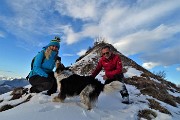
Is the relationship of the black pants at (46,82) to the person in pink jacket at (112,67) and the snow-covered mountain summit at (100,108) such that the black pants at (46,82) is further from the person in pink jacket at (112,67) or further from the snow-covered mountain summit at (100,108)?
the person in pink jacket at (112,67)

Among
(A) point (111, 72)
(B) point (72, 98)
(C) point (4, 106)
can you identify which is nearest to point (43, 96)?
(B) point (72, 98)

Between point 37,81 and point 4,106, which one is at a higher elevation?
point 37,81

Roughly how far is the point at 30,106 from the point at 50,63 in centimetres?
194

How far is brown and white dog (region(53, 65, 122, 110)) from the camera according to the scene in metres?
7.40

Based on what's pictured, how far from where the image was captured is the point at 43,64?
8547mm

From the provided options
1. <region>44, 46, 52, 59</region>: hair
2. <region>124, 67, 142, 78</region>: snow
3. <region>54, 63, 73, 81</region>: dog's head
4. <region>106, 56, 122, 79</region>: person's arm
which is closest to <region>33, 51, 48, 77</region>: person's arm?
<region>44, 46, 52, 59</region>: hair

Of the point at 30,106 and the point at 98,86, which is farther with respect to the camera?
the point at 98,86

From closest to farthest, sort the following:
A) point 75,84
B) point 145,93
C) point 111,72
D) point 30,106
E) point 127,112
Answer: point 30,106 → point 75,84 → point 127,112 → point 111,72 → point 145,93

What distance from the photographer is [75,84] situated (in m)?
7.47

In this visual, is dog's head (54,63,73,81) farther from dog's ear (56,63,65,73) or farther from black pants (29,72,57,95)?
black pants (29,72,57,95)

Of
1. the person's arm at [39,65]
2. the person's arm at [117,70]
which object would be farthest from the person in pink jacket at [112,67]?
the person's arm at [39,65]

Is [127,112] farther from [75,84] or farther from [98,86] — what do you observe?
[75,84]

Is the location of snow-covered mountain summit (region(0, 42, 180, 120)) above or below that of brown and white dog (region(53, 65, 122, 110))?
below

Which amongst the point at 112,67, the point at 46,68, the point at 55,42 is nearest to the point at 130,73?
the point at 112,67
